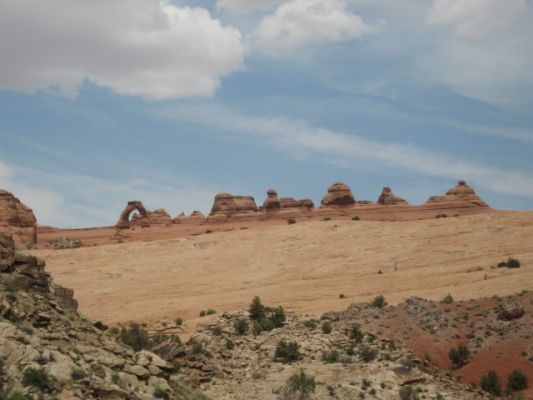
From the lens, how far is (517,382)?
27.2 metres

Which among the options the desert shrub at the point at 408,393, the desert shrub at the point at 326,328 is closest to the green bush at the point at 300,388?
the desert shrub at the point at 408,393

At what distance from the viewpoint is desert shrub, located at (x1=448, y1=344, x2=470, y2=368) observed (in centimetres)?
3045

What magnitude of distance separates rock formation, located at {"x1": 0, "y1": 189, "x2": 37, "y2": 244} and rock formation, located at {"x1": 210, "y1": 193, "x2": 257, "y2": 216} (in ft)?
89.2

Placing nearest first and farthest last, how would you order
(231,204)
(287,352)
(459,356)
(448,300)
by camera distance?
(287,352)
(459,356)
(448,300)
(231,204)

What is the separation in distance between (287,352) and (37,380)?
52.5 ft

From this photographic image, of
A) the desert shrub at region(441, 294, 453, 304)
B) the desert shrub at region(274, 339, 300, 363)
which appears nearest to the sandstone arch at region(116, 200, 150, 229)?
the desert shrub at region(441, 294, 453, 304)

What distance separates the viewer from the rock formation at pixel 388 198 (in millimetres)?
91875

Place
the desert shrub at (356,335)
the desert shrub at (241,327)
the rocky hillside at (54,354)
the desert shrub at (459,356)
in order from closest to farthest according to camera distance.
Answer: the rocky hillside at (54,354), the desert shrub at (459,356), the desert shrub at (356,335), the desert shrub at (241,327)

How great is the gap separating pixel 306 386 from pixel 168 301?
80.7ft

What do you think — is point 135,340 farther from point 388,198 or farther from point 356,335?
point 388,198

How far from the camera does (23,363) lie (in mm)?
14312

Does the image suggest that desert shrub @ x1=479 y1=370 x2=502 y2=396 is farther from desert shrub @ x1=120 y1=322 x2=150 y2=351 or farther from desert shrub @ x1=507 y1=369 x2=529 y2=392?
desert shrub @ x1=120 y1=322 x2=150 y2=351

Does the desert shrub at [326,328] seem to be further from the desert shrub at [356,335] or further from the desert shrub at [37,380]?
the desert shrub at [37,380]

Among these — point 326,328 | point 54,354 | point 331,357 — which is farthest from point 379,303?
point 54,354
